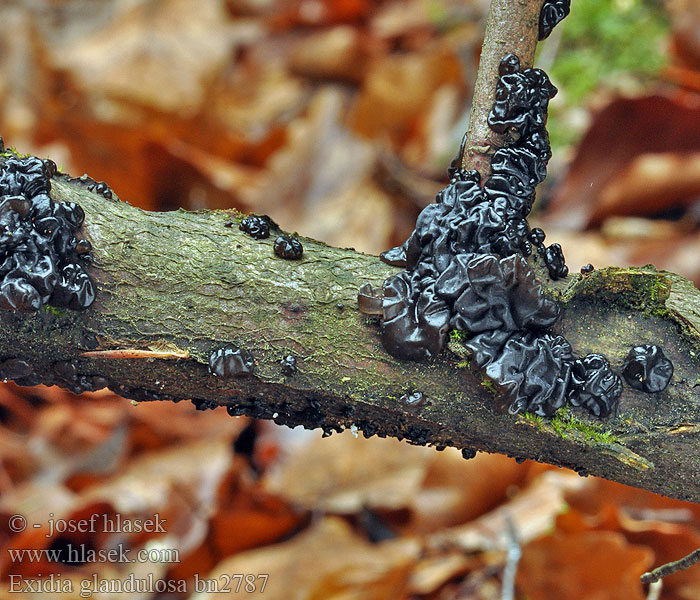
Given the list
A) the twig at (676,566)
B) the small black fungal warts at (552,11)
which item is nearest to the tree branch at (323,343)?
the twig at (676,566)

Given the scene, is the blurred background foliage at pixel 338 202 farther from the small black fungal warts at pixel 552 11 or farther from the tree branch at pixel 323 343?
the small black fungal warts at pixel 552 11

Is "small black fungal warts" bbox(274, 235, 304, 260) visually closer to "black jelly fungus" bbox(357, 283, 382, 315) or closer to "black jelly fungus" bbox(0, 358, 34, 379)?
"black jelly fungus" bbox(357, 283, 382, 315)

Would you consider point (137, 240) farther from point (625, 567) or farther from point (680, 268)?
point (680, 268)

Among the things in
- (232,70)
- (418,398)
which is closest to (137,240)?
(418,398)

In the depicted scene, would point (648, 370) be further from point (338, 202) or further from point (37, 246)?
point (338, 202)

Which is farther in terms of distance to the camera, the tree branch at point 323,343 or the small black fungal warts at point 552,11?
the small black fungal warts at point 552,11
